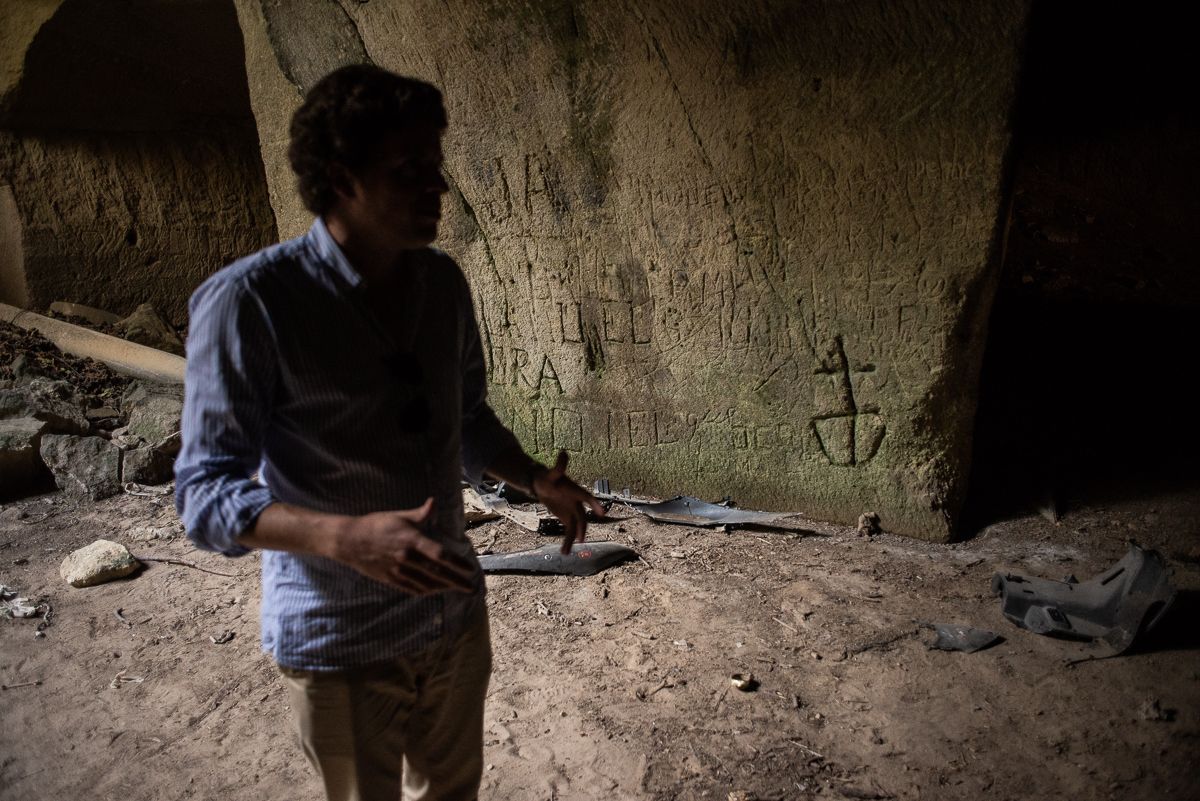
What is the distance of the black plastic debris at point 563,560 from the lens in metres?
3.73

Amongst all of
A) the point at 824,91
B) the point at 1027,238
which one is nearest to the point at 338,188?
the point at 824,91

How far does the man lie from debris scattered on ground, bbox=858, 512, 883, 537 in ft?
8.37

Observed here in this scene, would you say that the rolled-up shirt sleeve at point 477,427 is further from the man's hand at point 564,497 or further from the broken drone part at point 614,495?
the broken drone part at point 614,495

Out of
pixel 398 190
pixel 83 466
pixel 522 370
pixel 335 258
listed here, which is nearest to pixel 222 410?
pixel 335 258

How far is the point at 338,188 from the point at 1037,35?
6.25 metres

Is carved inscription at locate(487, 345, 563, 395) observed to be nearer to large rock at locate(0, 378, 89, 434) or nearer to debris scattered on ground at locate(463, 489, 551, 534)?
debris scattered on ground at locate(463, 489, 551, 534)

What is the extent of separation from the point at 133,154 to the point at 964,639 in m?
7.53

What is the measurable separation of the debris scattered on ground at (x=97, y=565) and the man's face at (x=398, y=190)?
3.19 meters

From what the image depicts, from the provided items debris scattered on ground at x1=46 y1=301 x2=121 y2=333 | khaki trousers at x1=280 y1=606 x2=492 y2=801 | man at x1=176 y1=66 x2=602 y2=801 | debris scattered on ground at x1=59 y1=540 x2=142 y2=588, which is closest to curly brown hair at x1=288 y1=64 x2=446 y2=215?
man at x1=176 y1=66 x2=602 y2=801

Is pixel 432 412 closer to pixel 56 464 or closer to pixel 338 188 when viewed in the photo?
pixel 338 188

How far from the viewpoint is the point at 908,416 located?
3709 millimetres

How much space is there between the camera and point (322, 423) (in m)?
1.37

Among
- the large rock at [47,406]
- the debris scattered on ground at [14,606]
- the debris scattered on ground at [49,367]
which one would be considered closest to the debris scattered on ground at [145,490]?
the large rock at [47,406]

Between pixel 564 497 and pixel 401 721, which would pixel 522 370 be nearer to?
pixel 564 497
